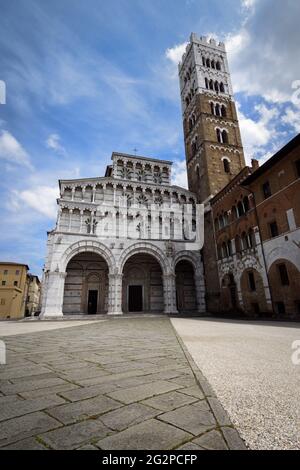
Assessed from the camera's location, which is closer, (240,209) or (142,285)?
(240,209)

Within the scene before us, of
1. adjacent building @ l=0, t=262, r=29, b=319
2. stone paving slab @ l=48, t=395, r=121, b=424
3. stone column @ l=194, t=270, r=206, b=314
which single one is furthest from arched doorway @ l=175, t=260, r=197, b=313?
adjacent building @ l=0, t=262, r=29, b=319

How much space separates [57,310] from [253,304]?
50.3ft

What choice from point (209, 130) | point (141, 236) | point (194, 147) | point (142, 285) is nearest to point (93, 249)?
point (141, 236)

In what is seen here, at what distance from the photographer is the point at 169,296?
73.0ft

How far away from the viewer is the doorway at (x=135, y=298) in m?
24.4

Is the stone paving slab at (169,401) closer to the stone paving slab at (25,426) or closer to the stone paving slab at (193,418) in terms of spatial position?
the stone paving slab at (193,418)

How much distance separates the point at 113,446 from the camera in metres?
1.50

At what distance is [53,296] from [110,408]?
19032mm

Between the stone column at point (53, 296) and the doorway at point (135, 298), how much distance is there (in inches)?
294

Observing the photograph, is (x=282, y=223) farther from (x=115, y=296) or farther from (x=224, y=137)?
(x=224, y=137)

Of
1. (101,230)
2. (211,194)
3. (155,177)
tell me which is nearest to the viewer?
(101,230)

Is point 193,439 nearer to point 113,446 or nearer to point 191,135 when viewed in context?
point 113,446

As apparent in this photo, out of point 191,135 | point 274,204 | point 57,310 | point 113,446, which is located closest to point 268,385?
point 113,446

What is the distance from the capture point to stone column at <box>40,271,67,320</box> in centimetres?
1856
